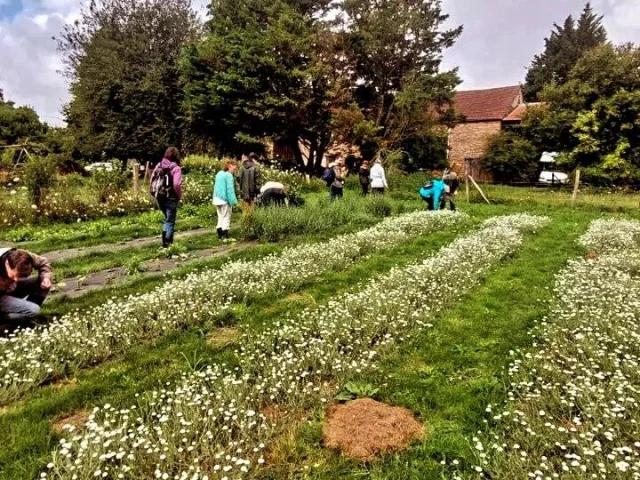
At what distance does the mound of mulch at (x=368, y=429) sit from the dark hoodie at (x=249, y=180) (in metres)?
8.70

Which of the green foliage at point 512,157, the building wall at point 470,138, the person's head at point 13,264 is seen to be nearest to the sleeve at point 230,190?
the person's head at point 13,264

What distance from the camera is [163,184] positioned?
30.6 feet

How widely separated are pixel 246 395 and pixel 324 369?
0.89 meters

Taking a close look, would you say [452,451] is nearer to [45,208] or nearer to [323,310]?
[323,310]

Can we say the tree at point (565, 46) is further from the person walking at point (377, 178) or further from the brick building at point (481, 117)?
the person walking at point (377, 178)

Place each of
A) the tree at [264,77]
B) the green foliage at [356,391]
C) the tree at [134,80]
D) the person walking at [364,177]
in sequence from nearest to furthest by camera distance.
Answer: the green foliage at [356,391] < the person walking at [364,177] < the tree at [264,77] < the tree at [134,80]

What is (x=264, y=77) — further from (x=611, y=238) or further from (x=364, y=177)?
(x=611, y=238)

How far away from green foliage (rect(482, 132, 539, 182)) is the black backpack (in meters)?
32.2

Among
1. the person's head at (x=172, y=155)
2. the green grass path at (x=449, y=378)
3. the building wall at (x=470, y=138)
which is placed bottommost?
the green grass path at (x=449, y=378)

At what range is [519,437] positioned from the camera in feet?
10.7

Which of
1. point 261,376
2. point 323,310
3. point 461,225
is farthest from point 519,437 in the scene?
point 461,225

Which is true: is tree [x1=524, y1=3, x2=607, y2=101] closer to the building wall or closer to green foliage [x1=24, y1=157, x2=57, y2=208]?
the building wall

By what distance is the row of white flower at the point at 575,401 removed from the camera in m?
2.99

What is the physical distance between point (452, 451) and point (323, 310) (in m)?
3.07
